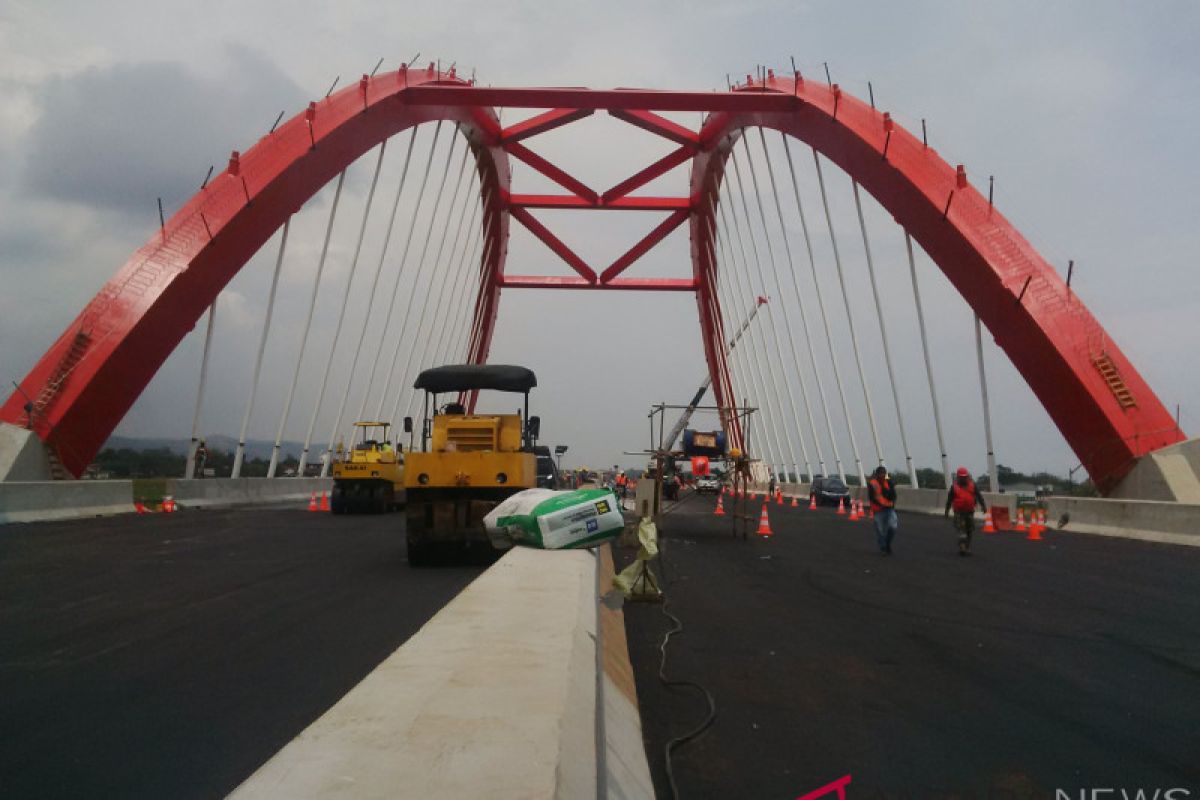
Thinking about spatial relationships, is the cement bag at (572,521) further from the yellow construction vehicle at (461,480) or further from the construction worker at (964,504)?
the construction worker at (964,504)

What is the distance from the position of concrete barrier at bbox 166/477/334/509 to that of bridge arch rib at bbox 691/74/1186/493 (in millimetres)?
20411

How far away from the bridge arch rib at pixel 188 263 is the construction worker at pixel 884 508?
1809cm

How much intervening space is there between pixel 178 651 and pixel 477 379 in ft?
27.1

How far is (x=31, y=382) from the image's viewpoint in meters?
22.5

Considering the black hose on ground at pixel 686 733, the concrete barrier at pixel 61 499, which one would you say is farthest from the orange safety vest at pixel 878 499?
the concrete barrier at pixel 61 499

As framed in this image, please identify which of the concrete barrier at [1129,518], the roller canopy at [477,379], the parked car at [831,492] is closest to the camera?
the roller canopy at [477,379]

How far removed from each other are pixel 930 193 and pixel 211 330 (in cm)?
2135

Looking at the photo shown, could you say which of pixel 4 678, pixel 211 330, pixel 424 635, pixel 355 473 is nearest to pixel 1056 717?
pixel 424 635

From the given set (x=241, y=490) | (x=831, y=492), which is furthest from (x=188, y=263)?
(x=831, y=492)

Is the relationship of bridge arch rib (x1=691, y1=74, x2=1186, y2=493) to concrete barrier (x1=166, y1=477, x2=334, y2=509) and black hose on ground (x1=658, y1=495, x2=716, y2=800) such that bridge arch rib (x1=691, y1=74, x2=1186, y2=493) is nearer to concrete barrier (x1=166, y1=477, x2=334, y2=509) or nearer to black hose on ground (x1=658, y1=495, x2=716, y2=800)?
black hose on ground (x1=658, y1=495, x2=716, y2=800)

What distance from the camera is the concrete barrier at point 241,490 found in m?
25.1

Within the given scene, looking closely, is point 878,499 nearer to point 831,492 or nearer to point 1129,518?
point 1129,518

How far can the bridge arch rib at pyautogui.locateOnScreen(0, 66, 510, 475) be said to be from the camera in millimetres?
22562

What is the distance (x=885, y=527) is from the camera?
1523 cm
